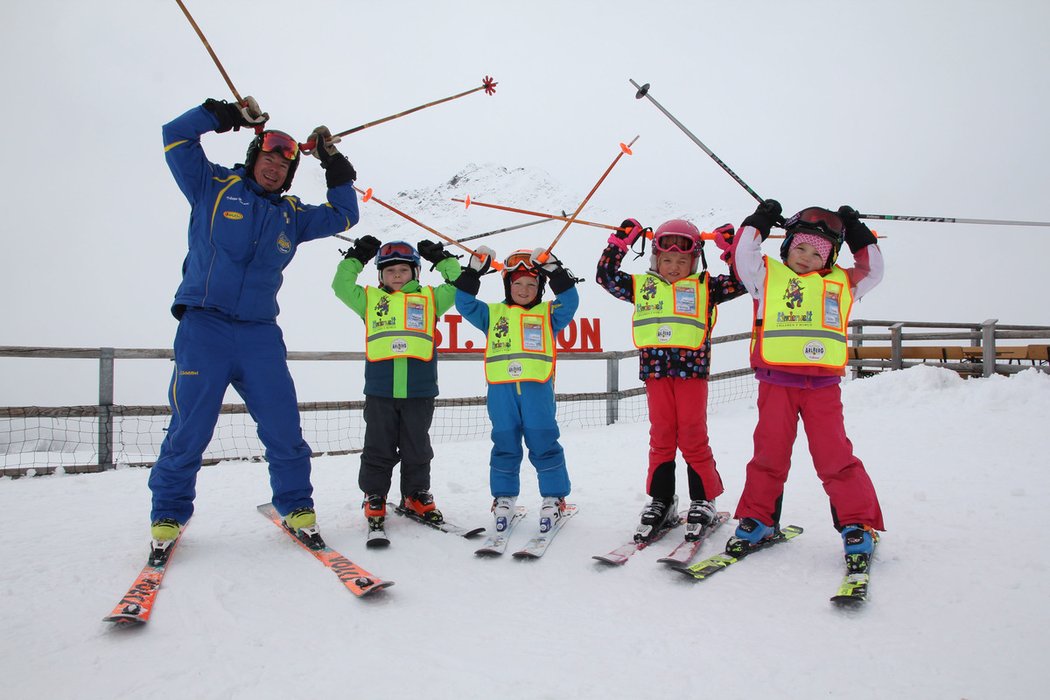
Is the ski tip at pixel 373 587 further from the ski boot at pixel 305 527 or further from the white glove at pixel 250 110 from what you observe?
the white glove at pixel 250 110

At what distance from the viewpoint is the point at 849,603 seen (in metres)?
2.25

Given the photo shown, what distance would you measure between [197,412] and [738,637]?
2.64m

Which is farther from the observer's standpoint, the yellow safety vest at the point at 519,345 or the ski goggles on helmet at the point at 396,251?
the ski goggles on helmet at the point at 396,251

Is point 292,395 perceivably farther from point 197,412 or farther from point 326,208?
point 326,208

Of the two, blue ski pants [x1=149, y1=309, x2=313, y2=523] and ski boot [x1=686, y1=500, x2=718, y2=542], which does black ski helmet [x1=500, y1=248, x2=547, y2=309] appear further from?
ski boot [x1=686, y1=500, x2=718, y2=542]

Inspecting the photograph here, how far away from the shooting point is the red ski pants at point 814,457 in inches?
108

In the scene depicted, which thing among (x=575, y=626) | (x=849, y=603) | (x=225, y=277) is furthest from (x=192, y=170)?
(x=849, y=603)

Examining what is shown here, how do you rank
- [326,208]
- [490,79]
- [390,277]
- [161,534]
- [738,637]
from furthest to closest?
[490,79], [390,277], [326,208], [161,534], [738,637]

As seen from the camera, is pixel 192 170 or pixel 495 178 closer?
pixel 192 170

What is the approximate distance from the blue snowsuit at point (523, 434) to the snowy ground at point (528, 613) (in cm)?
31

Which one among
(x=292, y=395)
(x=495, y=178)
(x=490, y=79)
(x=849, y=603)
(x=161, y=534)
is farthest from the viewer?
(x=495, y=178)

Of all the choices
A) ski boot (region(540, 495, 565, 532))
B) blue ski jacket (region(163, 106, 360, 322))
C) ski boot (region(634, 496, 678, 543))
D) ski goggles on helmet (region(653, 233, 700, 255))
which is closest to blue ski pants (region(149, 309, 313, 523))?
blue ski jacket (region(163, 106, 360, 322))

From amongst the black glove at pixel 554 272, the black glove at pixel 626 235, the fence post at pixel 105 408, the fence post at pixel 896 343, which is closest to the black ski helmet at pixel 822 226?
the black glove at pixel 626 235

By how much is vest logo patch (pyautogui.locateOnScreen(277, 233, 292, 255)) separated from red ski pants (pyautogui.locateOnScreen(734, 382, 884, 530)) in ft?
8.58
